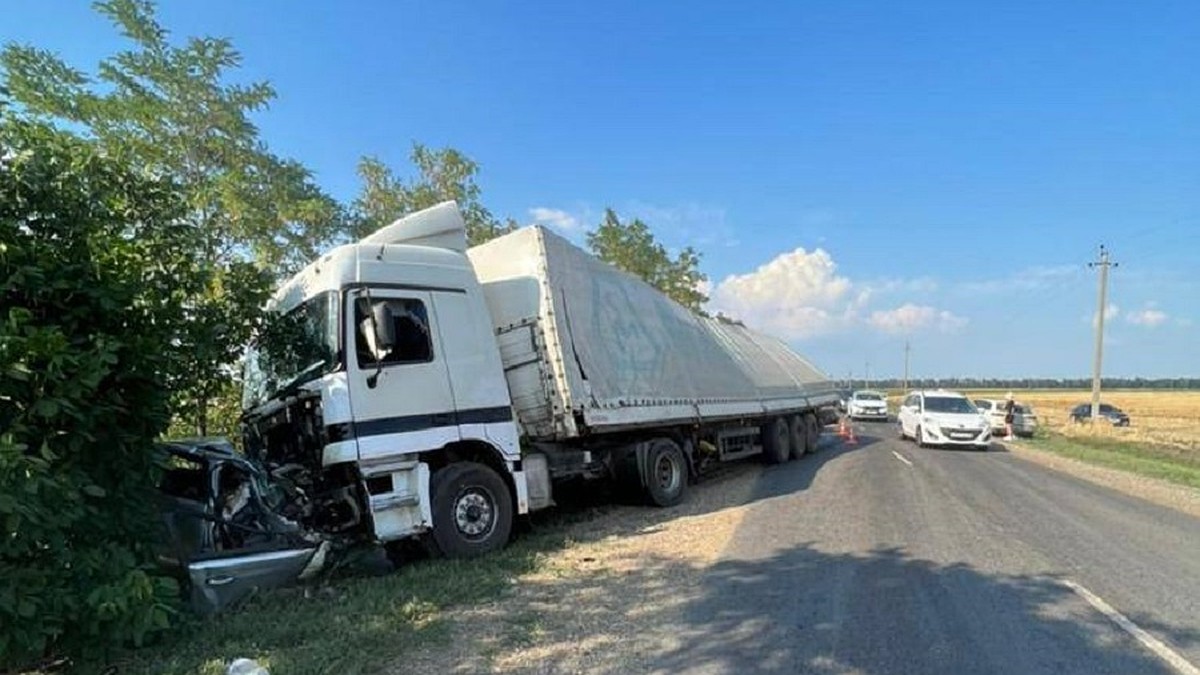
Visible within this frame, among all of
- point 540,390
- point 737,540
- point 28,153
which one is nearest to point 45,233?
point 28,153

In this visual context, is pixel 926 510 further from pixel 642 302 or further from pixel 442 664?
pixel 442 664

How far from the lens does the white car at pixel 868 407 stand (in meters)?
43.9

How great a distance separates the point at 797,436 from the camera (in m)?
19.3

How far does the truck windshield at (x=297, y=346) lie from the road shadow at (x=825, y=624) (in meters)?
3.07

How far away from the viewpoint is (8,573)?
409 centimetres

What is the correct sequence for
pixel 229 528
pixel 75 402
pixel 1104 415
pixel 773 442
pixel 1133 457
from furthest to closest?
pixel 1104 415
pixel 1133 457
pixel 773 442
pixel 229 528
pixel 75 402

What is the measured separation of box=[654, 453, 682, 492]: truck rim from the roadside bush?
7.12 metres

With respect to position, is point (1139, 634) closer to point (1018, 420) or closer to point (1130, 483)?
point (1130, 483)

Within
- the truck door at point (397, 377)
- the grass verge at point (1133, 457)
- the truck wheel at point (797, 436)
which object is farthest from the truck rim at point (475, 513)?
the grass verge at point (1133, 457)

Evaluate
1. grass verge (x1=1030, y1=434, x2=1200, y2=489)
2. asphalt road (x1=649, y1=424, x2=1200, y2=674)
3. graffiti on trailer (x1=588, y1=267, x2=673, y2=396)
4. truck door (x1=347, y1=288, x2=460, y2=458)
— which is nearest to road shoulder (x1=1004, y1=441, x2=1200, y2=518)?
grass verge (x1=1030, y1=434, x2=1200, y2=489)

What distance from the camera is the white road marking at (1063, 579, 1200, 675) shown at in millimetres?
4414

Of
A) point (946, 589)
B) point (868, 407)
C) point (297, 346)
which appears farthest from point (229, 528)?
point (868, 407)

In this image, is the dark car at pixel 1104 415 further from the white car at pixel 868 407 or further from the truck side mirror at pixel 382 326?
the truck side mirror at pixel 382 326

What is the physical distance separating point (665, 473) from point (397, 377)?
5.24 m
